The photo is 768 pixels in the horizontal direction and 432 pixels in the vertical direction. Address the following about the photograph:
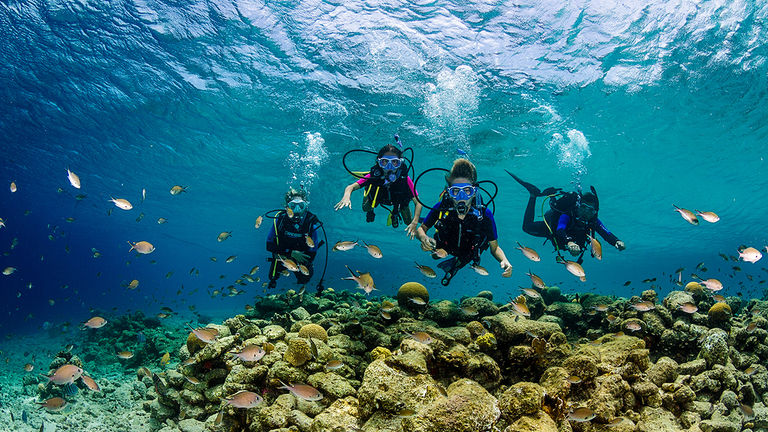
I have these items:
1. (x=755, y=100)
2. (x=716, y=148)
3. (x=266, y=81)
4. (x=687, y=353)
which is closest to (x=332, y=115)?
(x=266, y=81)

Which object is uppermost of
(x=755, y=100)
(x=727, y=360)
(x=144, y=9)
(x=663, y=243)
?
(x=663, y=243)

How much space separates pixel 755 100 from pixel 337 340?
763 inches

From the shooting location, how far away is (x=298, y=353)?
4477mm

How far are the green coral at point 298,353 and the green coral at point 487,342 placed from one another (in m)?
2.34

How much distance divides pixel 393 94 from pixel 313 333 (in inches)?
468

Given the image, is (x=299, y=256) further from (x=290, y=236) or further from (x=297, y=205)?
(x=297, y=205)

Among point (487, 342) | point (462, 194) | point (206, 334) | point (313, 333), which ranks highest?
point (462, 194)

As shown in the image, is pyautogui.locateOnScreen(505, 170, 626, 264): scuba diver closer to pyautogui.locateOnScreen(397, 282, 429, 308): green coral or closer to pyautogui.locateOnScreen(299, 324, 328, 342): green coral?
pyautogui.locateOnScreen(397, 282, 429, 308): green coral

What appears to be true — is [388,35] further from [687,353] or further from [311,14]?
[687,353]

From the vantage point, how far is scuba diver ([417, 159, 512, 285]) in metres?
5.73

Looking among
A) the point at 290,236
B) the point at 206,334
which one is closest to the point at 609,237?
the point at 290,236

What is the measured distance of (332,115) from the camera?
16.6 m

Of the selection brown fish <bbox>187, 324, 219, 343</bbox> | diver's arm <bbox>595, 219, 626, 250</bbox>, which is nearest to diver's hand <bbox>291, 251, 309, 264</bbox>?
brown fish <bbox>187, 324, 219, 343</bbox>

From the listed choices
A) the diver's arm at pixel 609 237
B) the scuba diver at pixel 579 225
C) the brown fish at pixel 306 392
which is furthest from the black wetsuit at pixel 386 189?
the diver's arm at pixel 609 237
